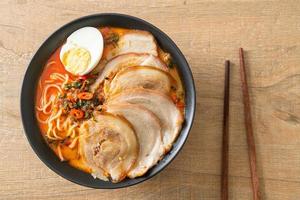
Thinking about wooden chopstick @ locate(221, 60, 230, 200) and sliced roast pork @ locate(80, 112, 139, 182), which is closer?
sliced roast pork @ locate(80, 112, 139, 182)

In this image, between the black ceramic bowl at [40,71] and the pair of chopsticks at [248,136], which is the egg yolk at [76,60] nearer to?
the black ceramic bowl at [40,71]

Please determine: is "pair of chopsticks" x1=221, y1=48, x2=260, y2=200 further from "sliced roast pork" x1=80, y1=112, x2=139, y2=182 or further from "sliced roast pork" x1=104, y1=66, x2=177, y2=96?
"sliced roast pork" x1=80, y1=112, x2=139, y2=182

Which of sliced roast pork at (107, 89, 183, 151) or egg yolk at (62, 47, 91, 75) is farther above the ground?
egg yolk at (62, 47, 91, 75)

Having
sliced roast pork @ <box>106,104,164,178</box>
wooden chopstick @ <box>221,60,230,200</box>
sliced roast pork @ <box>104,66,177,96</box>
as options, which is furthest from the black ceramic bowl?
wooden chopstick @ <box>221,60,230,200</box>

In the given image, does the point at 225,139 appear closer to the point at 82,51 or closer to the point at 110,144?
the point at 110,144

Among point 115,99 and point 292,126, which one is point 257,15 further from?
point 115,99

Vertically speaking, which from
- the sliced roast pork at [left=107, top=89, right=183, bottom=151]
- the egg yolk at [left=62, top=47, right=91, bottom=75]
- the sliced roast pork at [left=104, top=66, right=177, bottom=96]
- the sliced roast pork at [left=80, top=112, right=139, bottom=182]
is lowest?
the sliced roast pork at [left=80, top=112, right=139, bottom=182]

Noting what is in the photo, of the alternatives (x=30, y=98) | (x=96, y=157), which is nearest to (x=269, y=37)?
(x=96, y=157)
